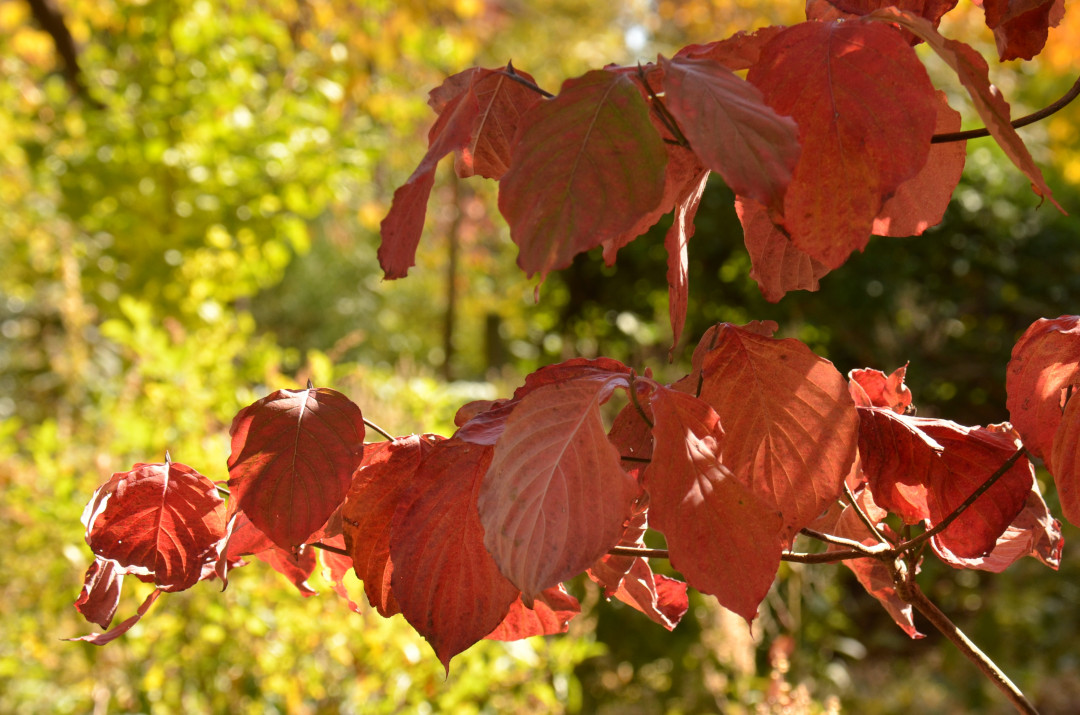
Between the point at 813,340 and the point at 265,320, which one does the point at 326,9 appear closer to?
the point at 813,340

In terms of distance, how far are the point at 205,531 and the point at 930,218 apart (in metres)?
0.58

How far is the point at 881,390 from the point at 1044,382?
166 millimetres

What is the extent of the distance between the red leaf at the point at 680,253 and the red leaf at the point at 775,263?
0.06 metres

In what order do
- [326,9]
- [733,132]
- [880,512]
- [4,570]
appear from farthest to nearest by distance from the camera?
[326,9] → [4,570] → [880,512] → [733,132]

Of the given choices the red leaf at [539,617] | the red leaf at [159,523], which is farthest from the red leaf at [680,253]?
the red leaf at [159,523]

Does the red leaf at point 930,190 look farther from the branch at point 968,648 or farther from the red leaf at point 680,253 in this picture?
the branch at point 968,648

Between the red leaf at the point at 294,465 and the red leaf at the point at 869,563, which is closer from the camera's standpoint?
the red leaf at the point at 294,465

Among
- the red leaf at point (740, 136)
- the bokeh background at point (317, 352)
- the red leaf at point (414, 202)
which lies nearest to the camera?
the red leaf at point (740, 136)

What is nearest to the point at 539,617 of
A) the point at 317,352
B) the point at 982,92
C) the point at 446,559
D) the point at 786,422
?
the point at 446,559

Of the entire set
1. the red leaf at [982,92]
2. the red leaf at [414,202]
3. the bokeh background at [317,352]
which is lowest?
the bokeh background at [317,352]

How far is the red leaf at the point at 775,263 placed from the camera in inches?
26.2

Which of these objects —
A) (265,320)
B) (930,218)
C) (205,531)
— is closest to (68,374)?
(205,531)

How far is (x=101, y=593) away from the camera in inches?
25.9

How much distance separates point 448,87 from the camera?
67 centimetres
